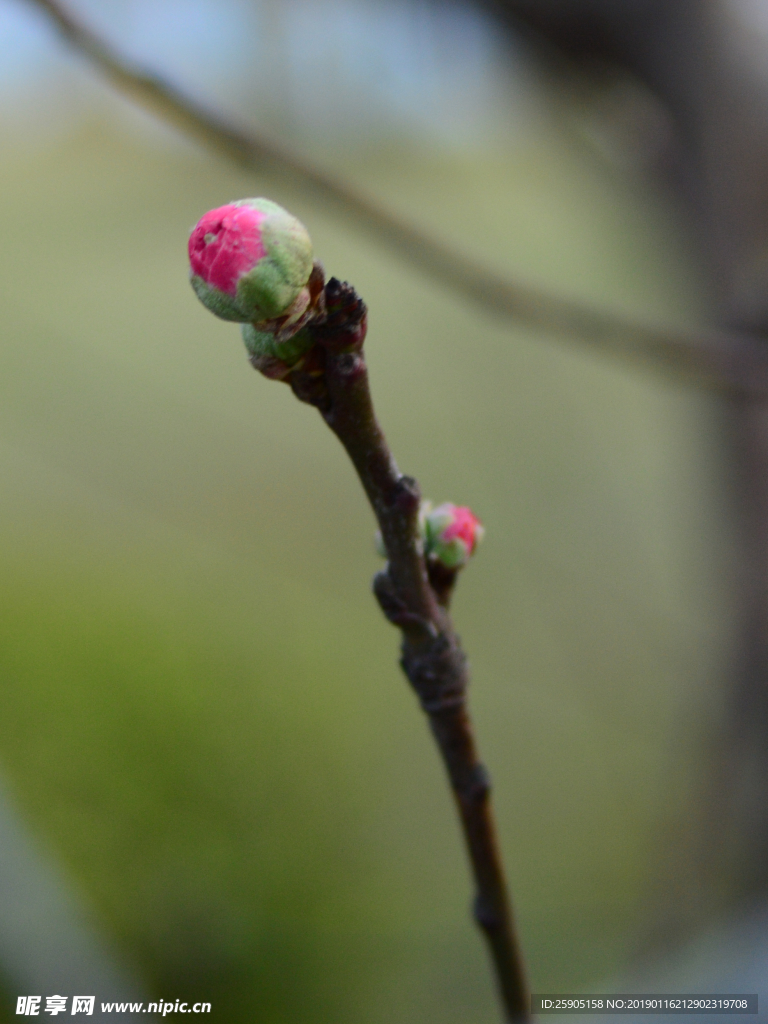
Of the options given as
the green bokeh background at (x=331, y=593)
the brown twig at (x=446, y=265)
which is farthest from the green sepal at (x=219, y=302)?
the green bokeh background at (x=331, y=593)

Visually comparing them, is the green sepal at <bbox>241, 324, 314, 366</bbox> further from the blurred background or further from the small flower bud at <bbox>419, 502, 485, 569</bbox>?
the blurred background

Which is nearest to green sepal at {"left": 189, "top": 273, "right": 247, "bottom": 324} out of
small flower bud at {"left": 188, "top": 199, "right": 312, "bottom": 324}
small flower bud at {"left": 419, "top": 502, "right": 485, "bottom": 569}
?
small flower bud at {"left": 188, "top": 199, "right": 312, "bottom": 324}

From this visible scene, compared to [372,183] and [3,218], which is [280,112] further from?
[3,218]

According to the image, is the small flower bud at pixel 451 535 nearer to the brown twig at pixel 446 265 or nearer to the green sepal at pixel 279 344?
the green sepal at pixel 279 344

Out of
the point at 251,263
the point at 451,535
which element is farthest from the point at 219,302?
the point at 451,535

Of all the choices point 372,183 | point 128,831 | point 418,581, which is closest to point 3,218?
point 372,183

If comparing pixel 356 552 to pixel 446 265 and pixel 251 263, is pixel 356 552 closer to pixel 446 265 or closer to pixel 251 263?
pixel 446 265
